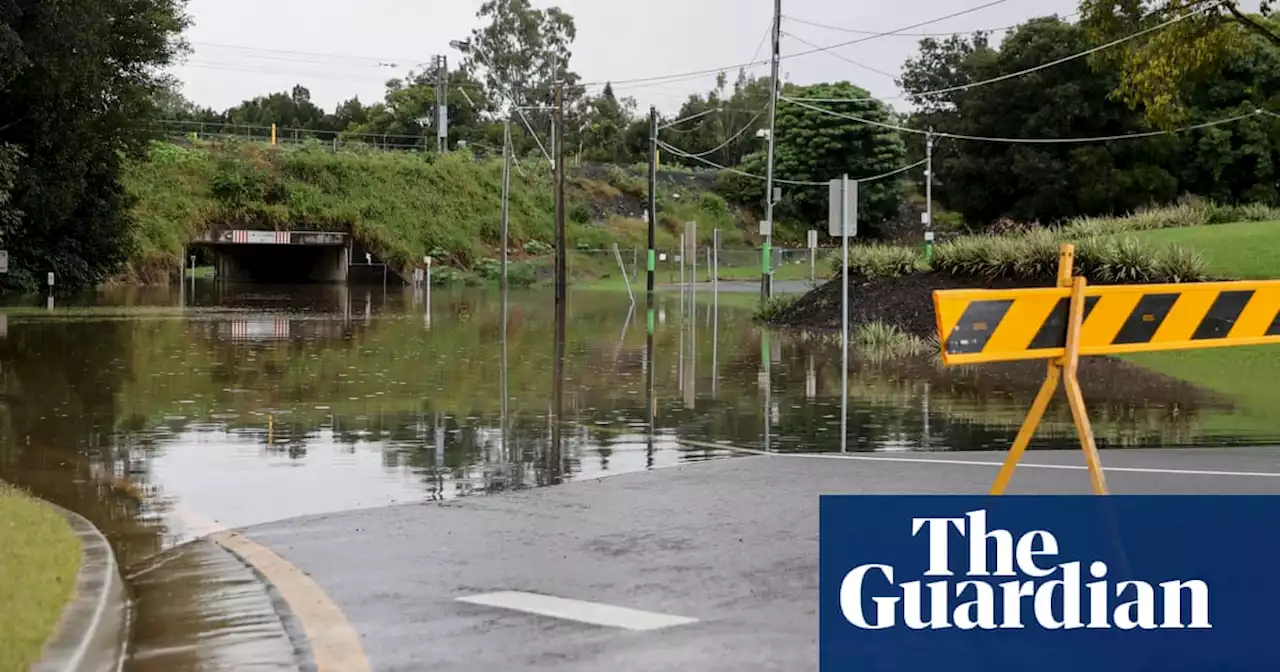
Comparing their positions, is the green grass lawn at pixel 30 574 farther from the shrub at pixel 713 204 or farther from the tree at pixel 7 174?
the shrub at pixel 713 204

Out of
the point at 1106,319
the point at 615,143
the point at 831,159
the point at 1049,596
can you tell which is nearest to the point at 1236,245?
the point at 1106,319

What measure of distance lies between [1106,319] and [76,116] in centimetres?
3537

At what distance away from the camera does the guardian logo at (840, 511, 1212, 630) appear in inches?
278

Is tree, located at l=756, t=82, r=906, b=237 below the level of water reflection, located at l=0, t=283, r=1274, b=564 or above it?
above

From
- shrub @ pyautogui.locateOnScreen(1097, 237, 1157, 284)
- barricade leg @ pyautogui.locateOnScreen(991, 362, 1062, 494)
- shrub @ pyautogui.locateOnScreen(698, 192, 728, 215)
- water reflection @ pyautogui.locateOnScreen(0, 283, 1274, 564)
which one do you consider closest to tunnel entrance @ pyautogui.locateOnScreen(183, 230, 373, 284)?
shrub @ pyautogui.locateOnScreen(698, 192, 728, 215)

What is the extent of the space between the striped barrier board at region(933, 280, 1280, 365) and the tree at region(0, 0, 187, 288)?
2907 centimetres

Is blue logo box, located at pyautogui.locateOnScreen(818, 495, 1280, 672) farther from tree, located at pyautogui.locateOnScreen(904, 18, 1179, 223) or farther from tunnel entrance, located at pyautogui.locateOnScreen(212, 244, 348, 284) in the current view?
tunnel entrance, located at pyautogui.locateOnScreen(212, 244, 348, 284)

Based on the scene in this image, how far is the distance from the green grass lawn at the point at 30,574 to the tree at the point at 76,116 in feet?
85.2

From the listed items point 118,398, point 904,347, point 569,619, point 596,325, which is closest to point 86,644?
point 569,619

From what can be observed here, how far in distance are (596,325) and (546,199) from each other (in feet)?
164

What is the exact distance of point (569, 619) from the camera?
738 cm

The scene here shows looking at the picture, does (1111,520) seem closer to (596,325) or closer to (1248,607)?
(1248,607)

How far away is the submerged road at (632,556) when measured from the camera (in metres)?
6.88

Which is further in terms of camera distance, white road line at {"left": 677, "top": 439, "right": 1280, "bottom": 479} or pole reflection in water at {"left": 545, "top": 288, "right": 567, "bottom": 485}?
pole reflection in water at {"left": 545, "top": 288, "right": 567, "bottom": 485}
